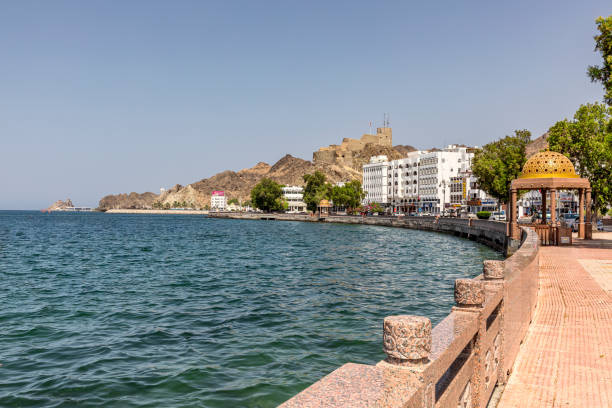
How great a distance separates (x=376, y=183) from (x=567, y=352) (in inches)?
6350

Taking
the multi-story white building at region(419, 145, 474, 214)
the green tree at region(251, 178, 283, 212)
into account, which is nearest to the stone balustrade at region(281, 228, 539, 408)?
the multi-story white building at region(419, 145, 474, 214)

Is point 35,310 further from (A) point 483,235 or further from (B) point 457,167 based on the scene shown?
(B) point 457,167

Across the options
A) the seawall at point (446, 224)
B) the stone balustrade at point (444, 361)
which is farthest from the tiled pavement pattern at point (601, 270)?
the seawall at point (446, 224)

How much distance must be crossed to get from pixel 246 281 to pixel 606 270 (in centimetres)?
1573

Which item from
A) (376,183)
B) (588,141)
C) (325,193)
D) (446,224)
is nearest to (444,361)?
(588,141)

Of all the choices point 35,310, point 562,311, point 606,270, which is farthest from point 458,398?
Result: point 35,310

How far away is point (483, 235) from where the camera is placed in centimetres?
5375

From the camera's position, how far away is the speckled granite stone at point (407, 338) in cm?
320

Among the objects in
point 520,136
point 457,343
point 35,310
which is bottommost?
point 35,310

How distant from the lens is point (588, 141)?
39.3 m

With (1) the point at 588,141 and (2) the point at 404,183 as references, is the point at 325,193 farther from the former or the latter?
(1) the point at 588,141

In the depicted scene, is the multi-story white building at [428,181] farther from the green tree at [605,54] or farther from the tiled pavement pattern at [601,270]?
the tiled pavement pattern at [601,270]

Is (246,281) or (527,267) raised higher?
(527,267)

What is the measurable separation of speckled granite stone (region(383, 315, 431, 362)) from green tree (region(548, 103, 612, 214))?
41.7m
